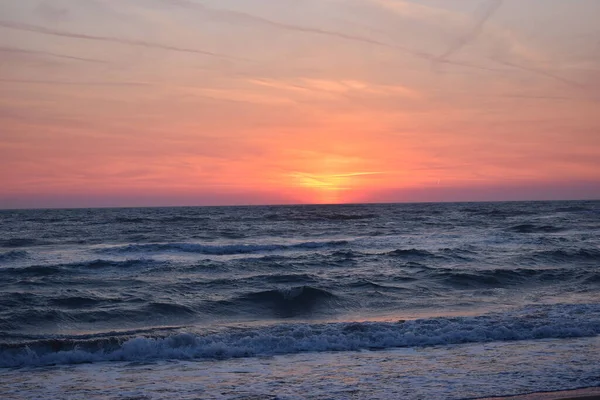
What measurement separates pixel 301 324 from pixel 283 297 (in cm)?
421

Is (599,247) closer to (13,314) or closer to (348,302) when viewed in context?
(348,302)

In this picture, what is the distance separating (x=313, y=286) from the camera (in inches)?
730

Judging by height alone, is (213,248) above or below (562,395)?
above

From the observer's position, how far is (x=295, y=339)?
11.1 metres

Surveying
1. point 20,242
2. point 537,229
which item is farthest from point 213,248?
point 537,229

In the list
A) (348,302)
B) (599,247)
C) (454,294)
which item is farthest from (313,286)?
(599,247)

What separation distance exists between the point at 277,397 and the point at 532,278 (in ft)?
49.7

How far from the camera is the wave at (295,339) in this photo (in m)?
10.3

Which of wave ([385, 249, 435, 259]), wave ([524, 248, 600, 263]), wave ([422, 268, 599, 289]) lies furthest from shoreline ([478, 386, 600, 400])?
wave ([385, 249, 435, 259])

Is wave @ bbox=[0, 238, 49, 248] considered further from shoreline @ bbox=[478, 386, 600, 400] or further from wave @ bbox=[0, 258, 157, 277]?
shoreline @ bbox=[478, 386, 600, 400]

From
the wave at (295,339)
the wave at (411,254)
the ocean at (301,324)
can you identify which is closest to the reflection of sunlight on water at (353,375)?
the ocean at (301,324)

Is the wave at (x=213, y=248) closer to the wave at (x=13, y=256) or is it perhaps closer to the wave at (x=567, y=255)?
the wave at (x=13, y=256)

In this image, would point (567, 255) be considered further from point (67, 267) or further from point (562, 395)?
point (67, 267)

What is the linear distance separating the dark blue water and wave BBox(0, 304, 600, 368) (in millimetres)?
27
